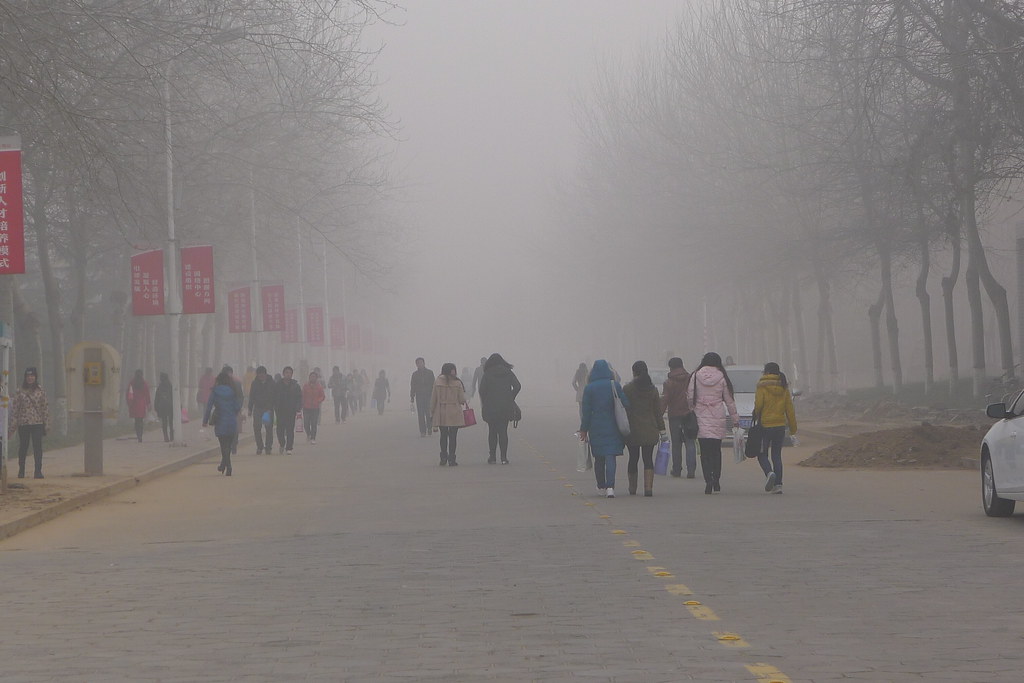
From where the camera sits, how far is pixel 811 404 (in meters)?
46.4

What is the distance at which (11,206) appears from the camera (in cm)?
1888

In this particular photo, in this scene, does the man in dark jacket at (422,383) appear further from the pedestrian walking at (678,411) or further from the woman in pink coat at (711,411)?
the woman in pink coat at (711,411)

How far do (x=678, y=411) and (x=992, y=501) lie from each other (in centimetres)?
751

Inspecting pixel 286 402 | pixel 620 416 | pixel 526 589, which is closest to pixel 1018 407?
pixel 620 416

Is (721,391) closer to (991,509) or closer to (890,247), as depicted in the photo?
(991,509)

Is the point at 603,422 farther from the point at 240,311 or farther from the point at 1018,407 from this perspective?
the point at 240,311

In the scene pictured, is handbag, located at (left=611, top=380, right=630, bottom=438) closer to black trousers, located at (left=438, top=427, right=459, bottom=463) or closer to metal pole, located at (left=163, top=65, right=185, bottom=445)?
black trousers, located at (left=438, top=427, right=459, bottom=463)

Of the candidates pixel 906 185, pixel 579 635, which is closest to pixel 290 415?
pixel 906 185

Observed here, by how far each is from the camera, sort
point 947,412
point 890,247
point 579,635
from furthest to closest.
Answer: point 890,247, point 947,412, point 579,635

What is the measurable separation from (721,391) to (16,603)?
36.1ft

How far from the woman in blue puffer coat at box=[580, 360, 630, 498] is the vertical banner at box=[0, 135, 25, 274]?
721 cm

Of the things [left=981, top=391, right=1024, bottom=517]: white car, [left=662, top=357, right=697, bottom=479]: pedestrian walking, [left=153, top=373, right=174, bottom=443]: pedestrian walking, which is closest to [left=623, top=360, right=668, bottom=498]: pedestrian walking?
[left=662, top=357, right=697, bottom=479]: pedestrian walking

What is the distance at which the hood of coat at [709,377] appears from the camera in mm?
19600

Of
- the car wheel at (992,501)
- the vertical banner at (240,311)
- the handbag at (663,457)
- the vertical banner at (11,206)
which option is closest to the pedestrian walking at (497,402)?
the handbag at (663,457)
